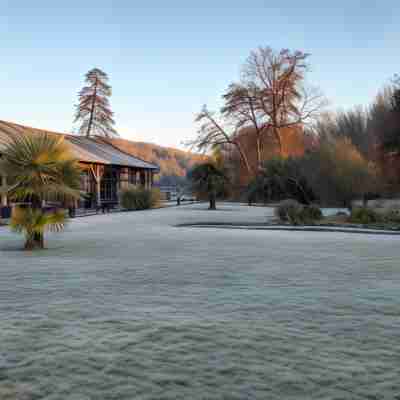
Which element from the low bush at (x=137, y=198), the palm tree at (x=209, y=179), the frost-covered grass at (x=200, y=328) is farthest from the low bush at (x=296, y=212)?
the low bush at (x=137, y=198)

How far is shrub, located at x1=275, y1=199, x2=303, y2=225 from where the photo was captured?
1534 centimetres

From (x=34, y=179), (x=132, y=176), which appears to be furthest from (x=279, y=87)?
(x=34, y=179)

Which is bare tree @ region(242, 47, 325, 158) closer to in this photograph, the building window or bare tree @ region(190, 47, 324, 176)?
bare tree @ region(190, 47, 324, 176)

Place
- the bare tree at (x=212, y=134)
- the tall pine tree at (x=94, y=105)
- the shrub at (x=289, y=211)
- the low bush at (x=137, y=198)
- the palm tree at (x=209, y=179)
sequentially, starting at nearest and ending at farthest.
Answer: the shrub at (x=289, y=211), the low bush at (x=137, y=198), the palm tree at (x=209, y=179), the bare tree at (x=212, y=134), the tall pine tree at (x=94, y=105)

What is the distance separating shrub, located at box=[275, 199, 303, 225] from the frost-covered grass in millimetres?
Answer: 7938

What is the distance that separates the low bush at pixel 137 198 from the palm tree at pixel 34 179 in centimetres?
1710

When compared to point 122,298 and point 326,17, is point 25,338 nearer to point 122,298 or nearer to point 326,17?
point 122,298

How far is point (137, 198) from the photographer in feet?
87.0

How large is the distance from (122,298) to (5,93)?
40.5 m

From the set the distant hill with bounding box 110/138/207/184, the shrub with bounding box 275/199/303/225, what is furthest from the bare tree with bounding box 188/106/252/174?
the distant hill with bounding box 110/138/207/184

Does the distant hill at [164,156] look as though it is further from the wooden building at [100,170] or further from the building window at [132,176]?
the wooden building at [100,170]

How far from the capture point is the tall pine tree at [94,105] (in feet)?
176

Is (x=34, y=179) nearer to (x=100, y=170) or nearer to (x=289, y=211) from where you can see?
(x=289, y=211)

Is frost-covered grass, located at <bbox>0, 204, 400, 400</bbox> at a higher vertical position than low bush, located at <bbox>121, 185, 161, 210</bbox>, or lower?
lower
